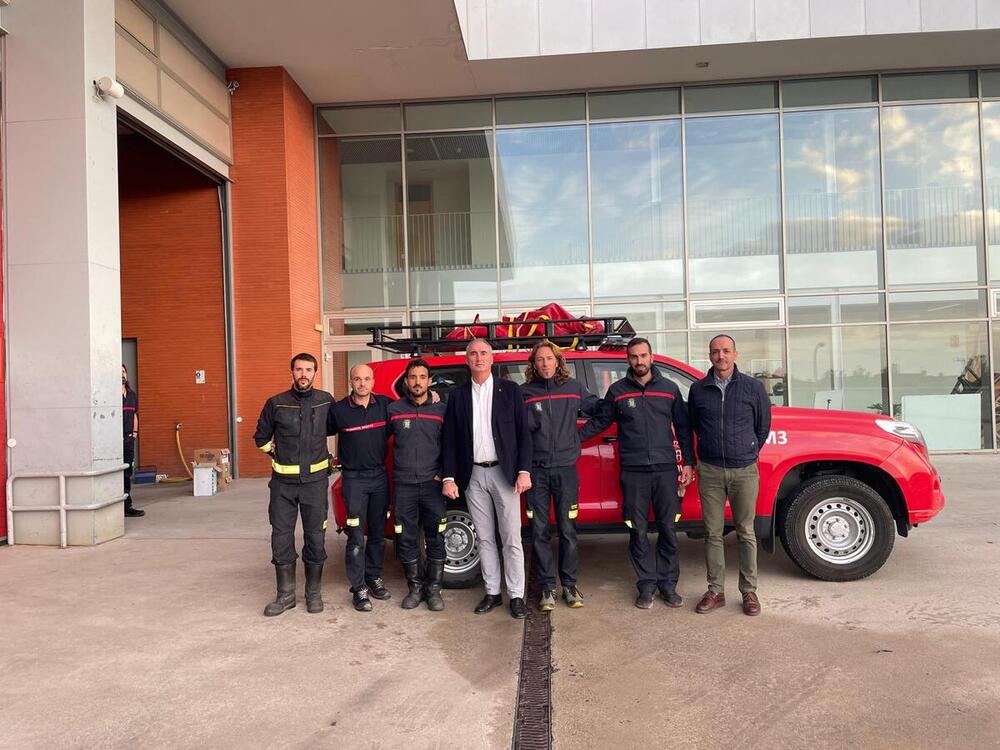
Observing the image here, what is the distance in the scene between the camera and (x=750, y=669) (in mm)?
3771

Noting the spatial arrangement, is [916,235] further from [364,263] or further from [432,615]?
[432,615]

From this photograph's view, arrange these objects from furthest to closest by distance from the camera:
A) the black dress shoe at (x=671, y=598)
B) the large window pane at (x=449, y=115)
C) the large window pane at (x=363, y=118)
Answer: the large window pane at (x=363, y=118), the large window pane at (x=449, y=115), the black dress shoe at (x=671, y=598)

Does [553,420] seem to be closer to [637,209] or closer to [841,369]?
[637,209]

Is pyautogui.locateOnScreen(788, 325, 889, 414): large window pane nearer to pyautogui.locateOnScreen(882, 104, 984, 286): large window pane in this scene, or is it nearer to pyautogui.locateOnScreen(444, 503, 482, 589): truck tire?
pyautogui.locateOnScreen(882, 104, 984, 286): large window pane

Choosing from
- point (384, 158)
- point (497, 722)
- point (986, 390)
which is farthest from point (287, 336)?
point (986, 390)

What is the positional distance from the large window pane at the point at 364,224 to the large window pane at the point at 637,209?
3940mm

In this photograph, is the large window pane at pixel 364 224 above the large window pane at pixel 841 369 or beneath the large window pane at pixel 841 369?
above

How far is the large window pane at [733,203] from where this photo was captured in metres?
13.2

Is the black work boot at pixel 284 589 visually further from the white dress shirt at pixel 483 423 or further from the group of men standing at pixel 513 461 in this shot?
the white dress shirt at pixel 483 423

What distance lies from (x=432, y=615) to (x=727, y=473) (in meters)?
2.23

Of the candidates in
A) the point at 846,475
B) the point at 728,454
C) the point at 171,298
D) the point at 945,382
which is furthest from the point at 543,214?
the point at 728,454

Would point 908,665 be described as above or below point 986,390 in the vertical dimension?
below

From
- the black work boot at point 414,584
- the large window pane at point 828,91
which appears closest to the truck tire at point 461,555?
the black work boot at point 414,584

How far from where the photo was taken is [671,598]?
4840mm
